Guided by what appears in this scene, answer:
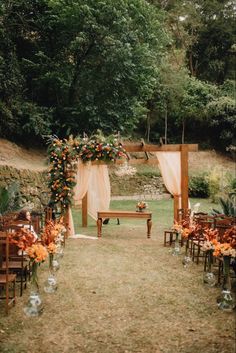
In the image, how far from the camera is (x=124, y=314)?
5434 millimetres

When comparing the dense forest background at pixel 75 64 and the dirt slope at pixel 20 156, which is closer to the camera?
the dirt slope at pixel 20 156

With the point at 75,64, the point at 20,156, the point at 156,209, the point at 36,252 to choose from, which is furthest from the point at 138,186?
the point at 36,252

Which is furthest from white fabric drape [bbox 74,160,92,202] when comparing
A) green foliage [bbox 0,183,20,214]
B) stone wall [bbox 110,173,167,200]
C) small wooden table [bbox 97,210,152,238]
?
stone wall [bbox 110,173,167,200]

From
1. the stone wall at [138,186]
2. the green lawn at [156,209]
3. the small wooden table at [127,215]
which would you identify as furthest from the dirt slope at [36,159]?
the stone wall at [138,186]

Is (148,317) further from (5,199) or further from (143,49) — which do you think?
(143,49)

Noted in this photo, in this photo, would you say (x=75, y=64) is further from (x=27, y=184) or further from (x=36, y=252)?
(x=36, y=252)

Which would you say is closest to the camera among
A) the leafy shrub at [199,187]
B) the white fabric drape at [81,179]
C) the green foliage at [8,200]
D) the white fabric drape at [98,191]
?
the green foliage at [8,200]

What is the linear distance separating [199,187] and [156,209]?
536 centimetres

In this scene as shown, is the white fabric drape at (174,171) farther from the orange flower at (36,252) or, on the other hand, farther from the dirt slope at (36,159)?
the orange flower at (36,252)

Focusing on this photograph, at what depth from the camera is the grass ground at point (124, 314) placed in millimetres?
4496

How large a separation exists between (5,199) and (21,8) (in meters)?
13.5

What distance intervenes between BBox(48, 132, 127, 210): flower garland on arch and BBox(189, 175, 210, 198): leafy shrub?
39.0ft

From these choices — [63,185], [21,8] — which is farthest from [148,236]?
[21,8]

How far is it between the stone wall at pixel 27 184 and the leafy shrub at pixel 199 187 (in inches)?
371
